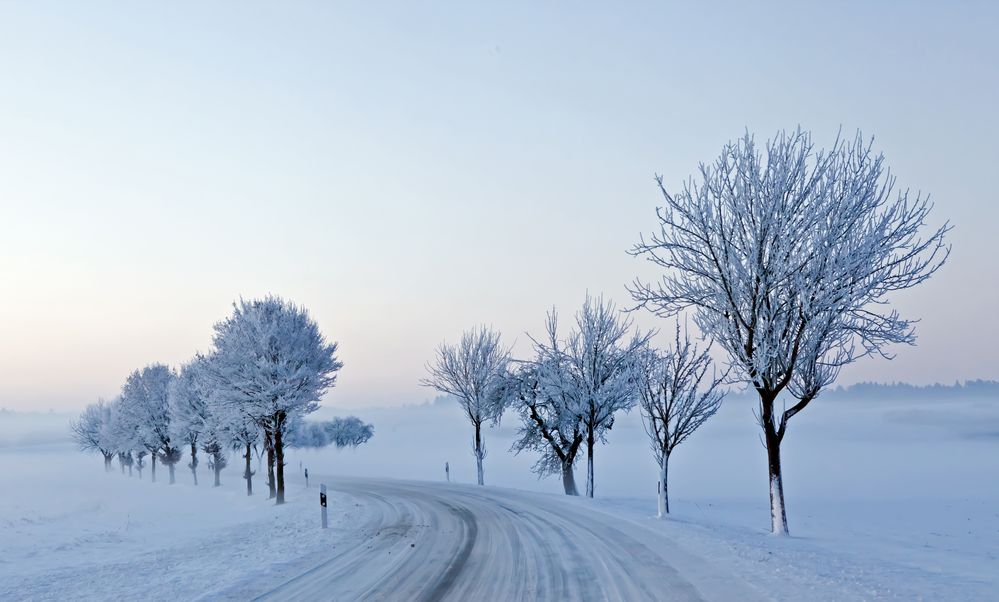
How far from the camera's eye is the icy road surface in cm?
826

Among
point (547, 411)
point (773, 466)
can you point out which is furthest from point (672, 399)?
point (547, 411)

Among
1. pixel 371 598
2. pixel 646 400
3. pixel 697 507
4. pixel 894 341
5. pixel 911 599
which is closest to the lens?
pixel 911 599

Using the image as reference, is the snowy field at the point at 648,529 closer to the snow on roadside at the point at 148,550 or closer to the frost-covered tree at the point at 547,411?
the snow on roadside at the point at 148,550

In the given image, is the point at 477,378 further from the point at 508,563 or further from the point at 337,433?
the point at 337,433

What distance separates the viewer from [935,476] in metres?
44.1

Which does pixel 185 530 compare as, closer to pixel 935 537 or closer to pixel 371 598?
pixel 371 598

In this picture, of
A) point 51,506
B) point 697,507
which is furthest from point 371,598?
point 51,506

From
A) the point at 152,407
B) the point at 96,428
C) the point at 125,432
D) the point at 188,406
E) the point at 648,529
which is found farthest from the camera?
the point at 96,428

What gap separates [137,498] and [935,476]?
201 ft

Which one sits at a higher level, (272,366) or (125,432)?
(272,366)

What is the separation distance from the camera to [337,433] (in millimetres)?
116188

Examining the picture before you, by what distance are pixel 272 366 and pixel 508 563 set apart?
20307 millimetres

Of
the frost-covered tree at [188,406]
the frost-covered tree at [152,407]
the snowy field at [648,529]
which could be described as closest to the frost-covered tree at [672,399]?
the snowy field at [648,529]

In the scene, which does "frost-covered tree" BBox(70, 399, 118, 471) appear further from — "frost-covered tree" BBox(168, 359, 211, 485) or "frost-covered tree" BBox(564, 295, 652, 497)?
"frost-covered tree" BBox(564, 295, 652, 497)
